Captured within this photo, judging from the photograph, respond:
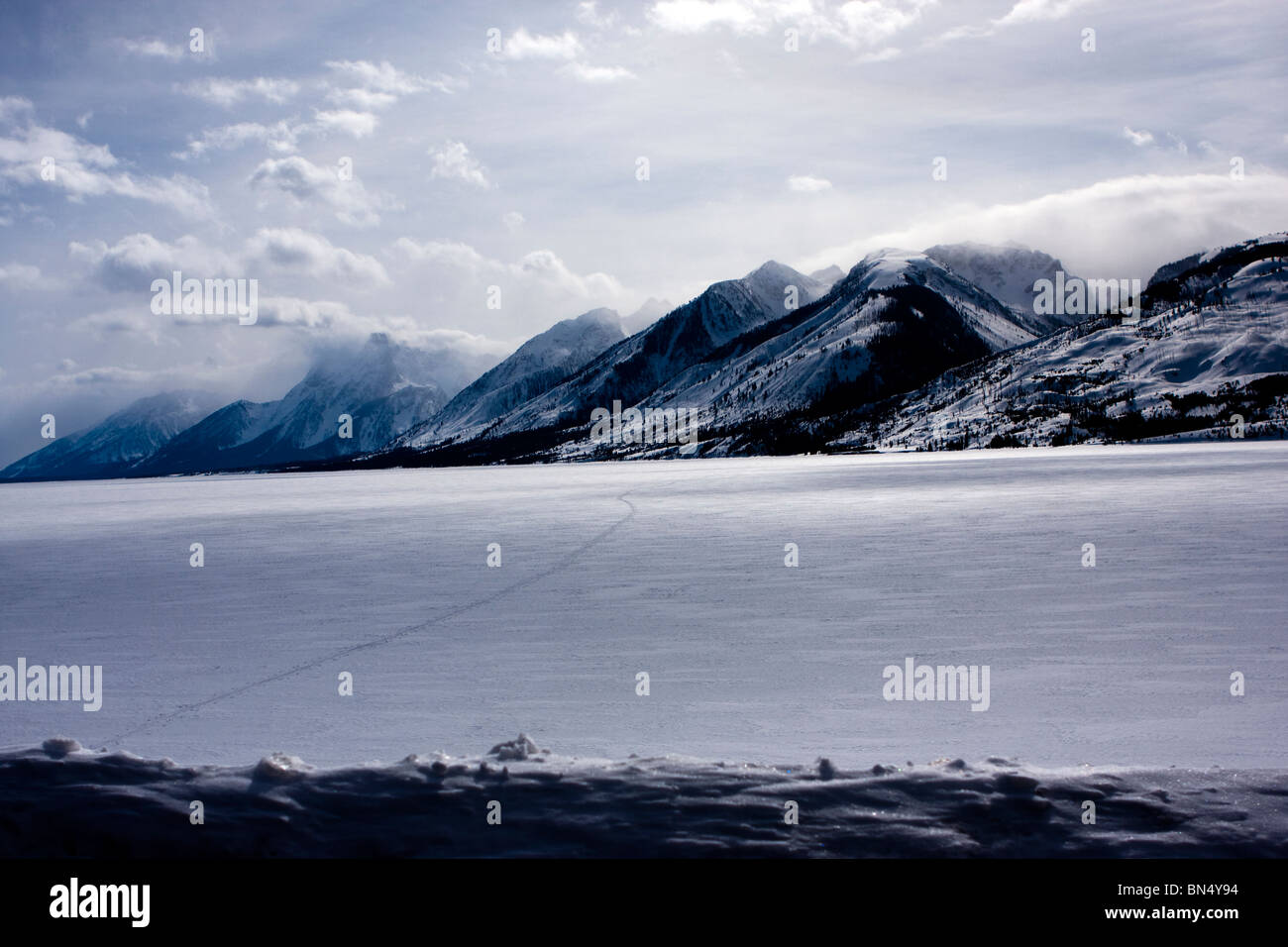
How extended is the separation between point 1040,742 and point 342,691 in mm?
6390

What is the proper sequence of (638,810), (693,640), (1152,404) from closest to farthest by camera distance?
1. (638,810)
2. (693,640)
3. (1152,404)

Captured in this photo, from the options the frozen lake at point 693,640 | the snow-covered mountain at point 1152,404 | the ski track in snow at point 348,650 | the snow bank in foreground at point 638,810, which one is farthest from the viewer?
the snow-covered mountain at point 1152,404

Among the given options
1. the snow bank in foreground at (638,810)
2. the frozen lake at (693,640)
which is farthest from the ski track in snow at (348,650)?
the snow bank in foreground at (638,810)

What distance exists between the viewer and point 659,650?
33.2ft

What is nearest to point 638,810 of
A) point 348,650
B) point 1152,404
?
point 348,650

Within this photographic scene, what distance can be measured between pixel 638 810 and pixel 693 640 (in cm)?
512

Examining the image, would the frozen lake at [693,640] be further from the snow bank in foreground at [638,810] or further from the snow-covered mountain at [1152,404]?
the snow-covered mountain at [1152,404]

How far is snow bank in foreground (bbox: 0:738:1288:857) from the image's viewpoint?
5.19 meters

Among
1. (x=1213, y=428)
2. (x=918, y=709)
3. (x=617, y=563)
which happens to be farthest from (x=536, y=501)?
(x=1213, y=428)

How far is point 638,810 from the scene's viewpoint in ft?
18.2

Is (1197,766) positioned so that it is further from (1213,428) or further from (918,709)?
(1213,428)

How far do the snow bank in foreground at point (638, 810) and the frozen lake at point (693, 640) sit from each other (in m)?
0.55

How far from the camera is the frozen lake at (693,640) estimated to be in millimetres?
7086

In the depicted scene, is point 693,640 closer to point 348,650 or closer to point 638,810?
point 348,650
